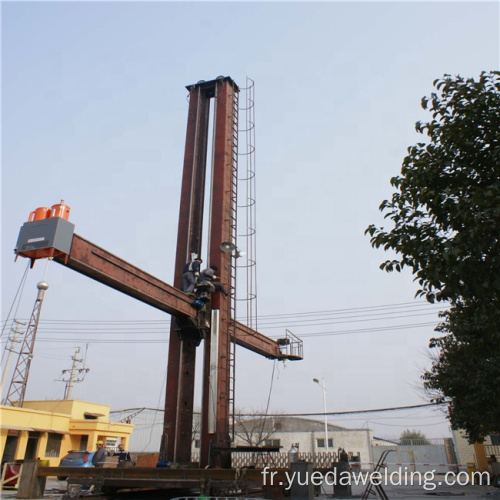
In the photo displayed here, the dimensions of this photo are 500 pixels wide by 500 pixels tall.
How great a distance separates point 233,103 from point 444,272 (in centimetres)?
1262

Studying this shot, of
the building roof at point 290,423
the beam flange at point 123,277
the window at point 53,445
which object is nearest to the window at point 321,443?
the building roof at point 290,423

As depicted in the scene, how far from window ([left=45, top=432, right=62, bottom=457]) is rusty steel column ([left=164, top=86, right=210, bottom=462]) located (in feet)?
49.1

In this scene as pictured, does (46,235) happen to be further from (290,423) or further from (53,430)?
(290,423)

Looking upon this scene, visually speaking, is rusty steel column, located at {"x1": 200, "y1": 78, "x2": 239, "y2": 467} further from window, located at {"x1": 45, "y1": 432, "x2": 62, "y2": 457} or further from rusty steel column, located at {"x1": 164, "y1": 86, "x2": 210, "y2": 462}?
window, located at {"x1": 45, "y1": 432, "x2": 62, "y2": 457}

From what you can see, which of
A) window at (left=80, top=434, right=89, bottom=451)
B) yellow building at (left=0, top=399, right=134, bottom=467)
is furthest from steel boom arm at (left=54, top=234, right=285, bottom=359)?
window at (left=80, top=434, right=89, bottom=451)

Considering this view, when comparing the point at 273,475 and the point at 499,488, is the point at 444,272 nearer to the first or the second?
the point at 273,475

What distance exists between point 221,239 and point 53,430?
1653cm

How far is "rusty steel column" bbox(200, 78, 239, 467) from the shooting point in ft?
41.7

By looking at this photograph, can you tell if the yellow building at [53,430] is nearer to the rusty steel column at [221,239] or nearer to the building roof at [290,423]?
the rusty steel column at [221,239]

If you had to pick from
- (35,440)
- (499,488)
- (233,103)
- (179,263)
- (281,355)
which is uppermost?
(233,103)

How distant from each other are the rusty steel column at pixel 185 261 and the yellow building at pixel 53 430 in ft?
35.5

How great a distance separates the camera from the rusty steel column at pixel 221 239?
12.7 m

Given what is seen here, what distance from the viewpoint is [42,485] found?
1058cm

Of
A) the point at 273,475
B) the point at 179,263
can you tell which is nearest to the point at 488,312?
the point at 273,475
